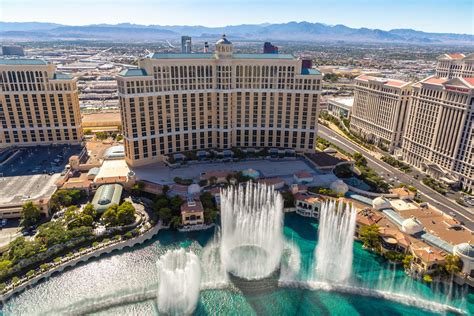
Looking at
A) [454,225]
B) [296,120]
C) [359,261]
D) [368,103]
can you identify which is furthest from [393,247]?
[368,103]

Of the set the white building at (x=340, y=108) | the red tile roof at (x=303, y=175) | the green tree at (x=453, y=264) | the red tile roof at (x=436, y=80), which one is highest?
the red tile roof at (x=436, y=80)

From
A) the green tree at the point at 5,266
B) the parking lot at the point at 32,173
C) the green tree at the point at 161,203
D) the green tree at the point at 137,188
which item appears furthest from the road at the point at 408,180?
the parking lot at the point at 32,173

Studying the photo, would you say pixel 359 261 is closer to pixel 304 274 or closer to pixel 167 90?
pixel 304 274

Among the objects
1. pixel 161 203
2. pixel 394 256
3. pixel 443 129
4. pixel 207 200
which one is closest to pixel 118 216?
pixel 161 203

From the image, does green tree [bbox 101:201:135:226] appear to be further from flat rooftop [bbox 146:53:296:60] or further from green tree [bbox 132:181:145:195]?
flat rooftop [bbox 146:53:296:60]

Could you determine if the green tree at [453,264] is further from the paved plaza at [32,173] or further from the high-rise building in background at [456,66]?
the paved plaza at [32,173]

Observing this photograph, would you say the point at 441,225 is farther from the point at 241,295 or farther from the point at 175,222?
the point at 175,222
